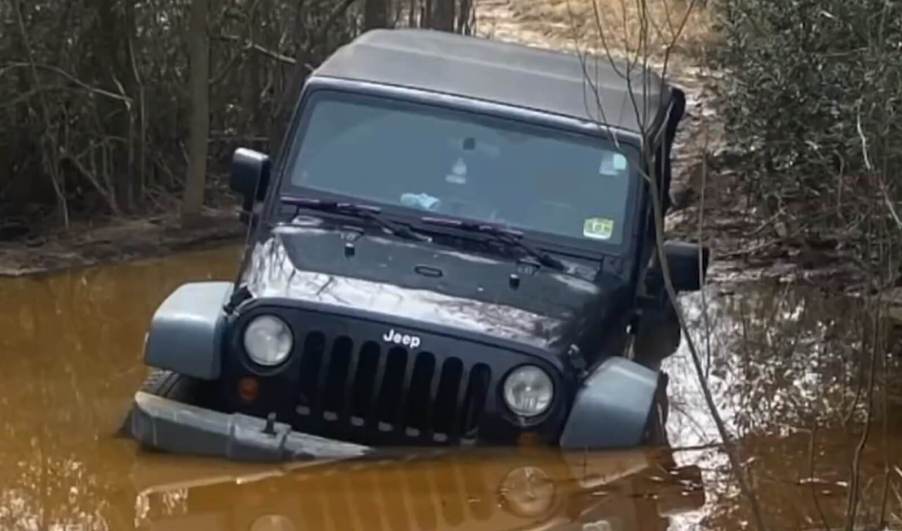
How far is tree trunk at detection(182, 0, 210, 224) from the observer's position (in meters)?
11.2

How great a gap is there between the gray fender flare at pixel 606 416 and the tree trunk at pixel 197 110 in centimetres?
617

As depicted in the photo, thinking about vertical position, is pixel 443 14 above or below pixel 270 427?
above

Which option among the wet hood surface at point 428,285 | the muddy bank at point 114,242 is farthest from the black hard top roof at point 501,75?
the muddy bank at point 114,242

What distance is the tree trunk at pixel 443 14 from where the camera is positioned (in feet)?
45.0

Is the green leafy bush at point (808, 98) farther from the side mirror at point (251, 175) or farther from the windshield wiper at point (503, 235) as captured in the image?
the side mirror at point (251, 175)

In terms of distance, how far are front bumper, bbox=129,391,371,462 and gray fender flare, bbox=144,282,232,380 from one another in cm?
15

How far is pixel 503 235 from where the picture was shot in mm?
6246

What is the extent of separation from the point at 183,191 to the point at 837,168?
495cm

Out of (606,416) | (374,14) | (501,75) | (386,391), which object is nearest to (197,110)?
(374,14)

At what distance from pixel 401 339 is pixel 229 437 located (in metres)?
0.69

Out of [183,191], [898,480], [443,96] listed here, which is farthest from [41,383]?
[183,191]

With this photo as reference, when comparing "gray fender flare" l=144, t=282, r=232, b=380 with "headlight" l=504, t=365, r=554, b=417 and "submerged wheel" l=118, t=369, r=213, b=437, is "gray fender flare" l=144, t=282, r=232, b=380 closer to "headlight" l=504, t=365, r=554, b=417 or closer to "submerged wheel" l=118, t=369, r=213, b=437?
"submerged wheel" l=118, t=369, r=213, b=437

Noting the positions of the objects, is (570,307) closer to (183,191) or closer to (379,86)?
(379,86)

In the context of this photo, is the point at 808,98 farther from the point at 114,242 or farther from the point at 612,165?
the point at 114,242
